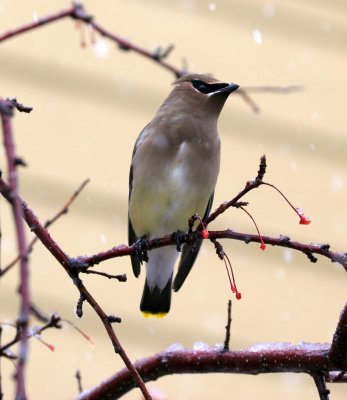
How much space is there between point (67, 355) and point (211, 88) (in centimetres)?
128

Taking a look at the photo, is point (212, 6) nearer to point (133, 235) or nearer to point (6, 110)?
point (133, 235)

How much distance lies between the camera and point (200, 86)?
354cm

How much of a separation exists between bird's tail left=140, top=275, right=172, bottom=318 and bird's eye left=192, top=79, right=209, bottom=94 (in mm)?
802

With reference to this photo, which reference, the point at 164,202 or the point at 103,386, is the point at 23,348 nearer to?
the point at 103,386

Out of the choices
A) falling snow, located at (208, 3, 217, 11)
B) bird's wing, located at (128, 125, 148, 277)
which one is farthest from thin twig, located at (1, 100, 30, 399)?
falling snow, located at (208, 3, 217, 11)

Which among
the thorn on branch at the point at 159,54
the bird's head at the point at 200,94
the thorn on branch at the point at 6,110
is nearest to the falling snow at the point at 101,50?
the bird's head at the point at 200,94

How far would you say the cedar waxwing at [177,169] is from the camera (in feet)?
10.9

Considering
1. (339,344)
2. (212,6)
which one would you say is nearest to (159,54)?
(339,344)

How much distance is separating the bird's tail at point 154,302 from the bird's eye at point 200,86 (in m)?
0.80

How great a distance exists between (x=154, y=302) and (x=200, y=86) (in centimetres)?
88

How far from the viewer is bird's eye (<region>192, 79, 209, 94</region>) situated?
3520 mm

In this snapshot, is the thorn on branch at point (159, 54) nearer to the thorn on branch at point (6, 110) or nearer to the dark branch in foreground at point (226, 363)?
the dark branch in foreground at point (226, 363)

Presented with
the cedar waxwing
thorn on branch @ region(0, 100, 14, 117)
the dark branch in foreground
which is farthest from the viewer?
the cedar waxwing

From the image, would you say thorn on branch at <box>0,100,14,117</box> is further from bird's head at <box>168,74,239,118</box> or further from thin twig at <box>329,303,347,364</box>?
bird's head at <box>168,74,239,118</box>
